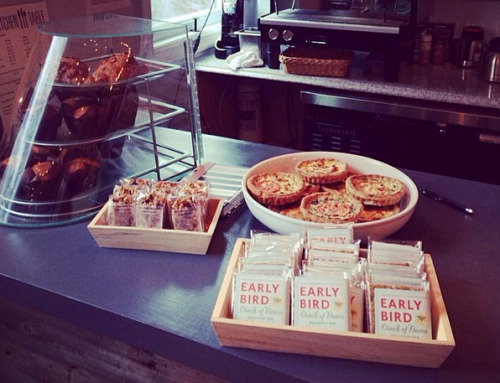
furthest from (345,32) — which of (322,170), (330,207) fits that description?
(330,207)

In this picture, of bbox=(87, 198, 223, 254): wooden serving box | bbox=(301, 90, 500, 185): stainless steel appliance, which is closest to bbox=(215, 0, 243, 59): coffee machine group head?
bbox=(301, 90, 500, 185): stainless steel appliance

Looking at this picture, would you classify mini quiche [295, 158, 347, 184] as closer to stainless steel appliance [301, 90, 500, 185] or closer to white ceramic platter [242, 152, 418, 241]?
white ceramic platter [242, 152, 418, 241]

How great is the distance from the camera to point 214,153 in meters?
1.52

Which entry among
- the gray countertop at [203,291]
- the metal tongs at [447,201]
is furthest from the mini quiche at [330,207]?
the metal tongs at [447,201]

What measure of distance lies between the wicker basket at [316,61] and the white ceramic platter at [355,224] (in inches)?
48.4

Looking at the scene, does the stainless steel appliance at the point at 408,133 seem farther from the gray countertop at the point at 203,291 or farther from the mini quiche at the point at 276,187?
the mini quiche at the point at 276,187

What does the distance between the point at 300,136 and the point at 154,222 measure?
2.31 meters

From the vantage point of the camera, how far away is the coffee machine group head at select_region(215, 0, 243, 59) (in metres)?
2.75

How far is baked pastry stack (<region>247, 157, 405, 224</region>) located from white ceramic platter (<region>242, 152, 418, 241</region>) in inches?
1.1

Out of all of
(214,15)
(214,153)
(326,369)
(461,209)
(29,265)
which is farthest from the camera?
(214,15)

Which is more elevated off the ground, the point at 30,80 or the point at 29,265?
the point at 30,80

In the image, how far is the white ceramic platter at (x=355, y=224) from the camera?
40.8 inches

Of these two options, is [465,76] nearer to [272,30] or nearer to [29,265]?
[272,30]

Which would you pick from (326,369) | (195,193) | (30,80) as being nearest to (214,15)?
(30,80)
